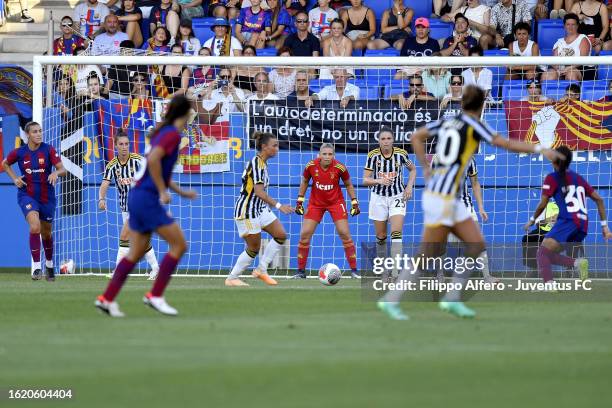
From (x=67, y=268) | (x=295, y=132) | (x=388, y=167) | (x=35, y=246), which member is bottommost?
(x=67, y=268)

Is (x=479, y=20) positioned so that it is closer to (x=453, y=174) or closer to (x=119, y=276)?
(x=453, y=174)

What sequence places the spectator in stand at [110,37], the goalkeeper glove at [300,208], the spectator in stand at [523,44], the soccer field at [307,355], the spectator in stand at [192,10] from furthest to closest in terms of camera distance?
the spectator in stand at [192,10] → the spectator in stand at [110,37] → the spectator in stand at [523,44] → the goalkeeper glove at [300,208] → the soccer field at [307,355]

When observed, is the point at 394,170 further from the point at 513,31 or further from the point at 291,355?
the point at 291,355

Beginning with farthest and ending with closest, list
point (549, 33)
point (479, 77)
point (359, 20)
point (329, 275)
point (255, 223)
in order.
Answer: point (359, 20) < point (549, 33) < point (479, 77) < point (255, 223) < point (329, 275)

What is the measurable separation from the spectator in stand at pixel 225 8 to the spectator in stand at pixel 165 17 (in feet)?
2.70

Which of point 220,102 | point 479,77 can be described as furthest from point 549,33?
point 220,102

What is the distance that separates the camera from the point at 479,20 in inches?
923

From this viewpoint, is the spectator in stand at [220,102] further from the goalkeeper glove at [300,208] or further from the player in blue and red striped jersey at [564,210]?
the player in blue and red striped jersey at [564,210]

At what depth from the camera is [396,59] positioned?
63.5ft

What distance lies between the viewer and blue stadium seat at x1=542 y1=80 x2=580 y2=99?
819 inches

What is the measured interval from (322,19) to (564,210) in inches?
349

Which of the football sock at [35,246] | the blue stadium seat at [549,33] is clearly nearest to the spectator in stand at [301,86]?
the blue stadium seat at [549,33]

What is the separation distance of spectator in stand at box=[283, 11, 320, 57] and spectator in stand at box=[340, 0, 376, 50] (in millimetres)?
847

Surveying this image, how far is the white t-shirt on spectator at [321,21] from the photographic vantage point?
2384 centimetres
